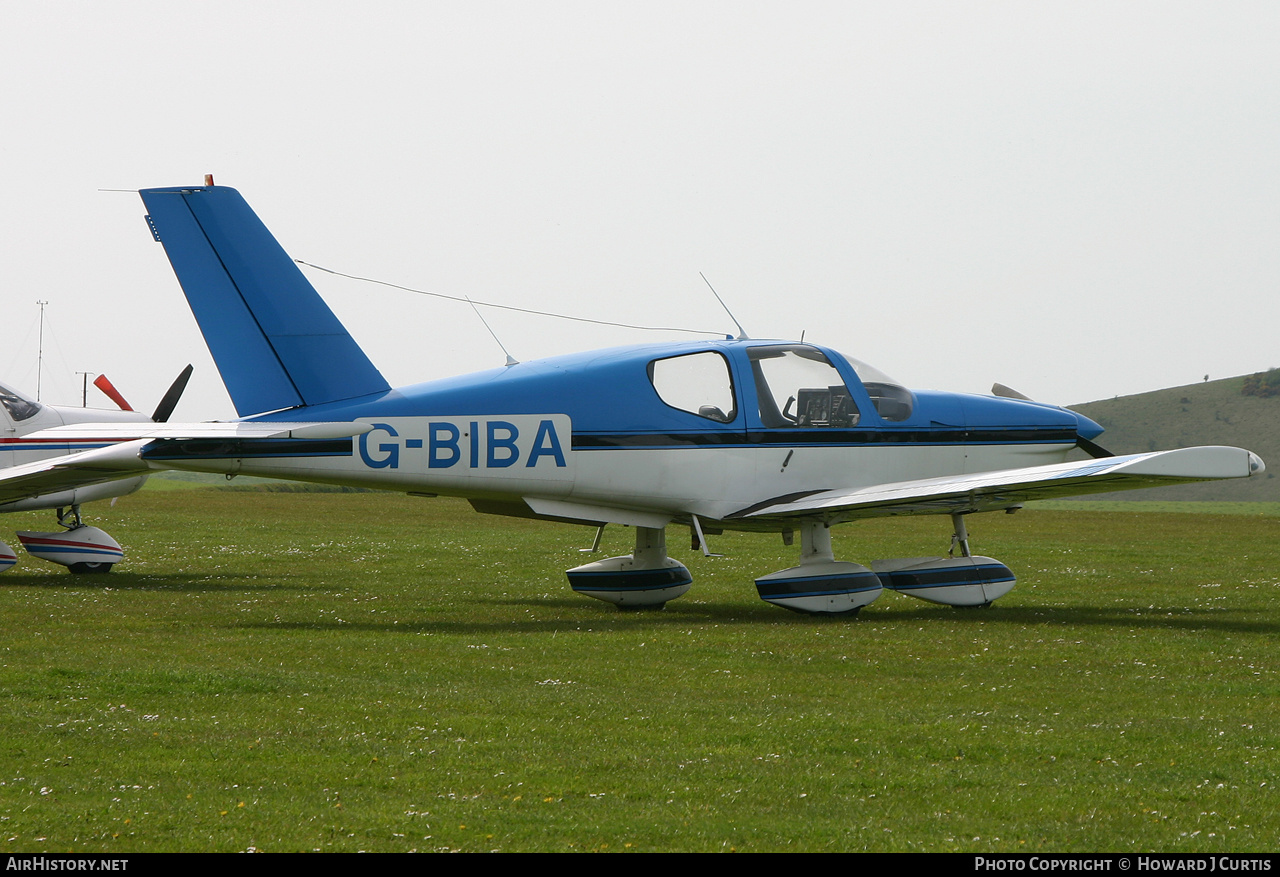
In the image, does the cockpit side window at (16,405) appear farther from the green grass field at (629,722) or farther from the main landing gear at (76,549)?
the green grass field at (629,722)

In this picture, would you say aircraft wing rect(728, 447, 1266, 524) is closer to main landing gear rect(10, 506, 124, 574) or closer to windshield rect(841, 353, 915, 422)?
windshield rect(841, 353, 915, 422)

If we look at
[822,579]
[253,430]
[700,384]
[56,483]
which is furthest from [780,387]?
[56,483]

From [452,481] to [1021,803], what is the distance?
785 centimetres

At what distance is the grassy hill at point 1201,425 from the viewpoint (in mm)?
135875

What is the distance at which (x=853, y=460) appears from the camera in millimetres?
14352

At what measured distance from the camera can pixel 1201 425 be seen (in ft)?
474

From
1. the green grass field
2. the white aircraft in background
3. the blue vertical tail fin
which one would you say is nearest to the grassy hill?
the white aircraft in background

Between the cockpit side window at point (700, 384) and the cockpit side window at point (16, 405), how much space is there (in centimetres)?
1032

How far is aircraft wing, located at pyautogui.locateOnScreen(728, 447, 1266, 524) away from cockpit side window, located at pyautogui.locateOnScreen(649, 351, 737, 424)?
1104 millimetres

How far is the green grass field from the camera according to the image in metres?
5.65

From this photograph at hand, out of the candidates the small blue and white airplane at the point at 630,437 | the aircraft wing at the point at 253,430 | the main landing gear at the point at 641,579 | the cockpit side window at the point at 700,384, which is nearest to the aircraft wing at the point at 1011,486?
the small blue and white airplane at the point at 630,437

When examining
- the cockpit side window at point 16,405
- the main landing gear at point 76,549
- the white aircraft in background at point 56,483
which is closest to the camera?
the white aircraft in background at point 56,483

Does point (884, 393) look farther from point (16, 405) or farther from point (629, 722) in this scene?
point (16, 405)
